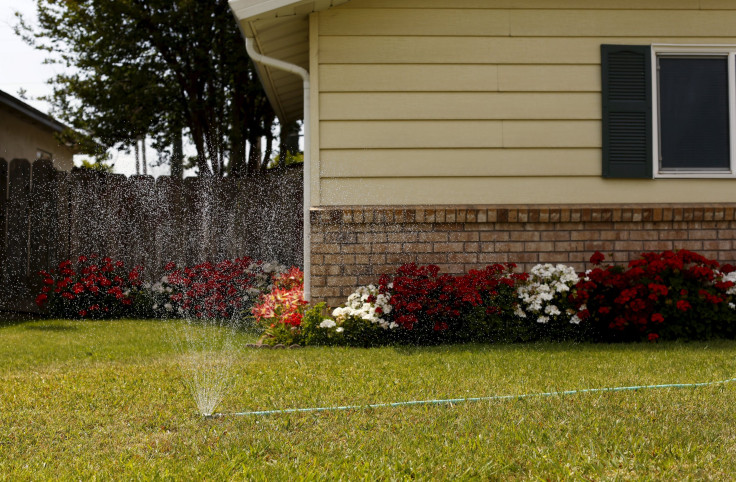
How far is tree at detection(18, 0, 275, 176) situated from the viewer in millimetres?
15008

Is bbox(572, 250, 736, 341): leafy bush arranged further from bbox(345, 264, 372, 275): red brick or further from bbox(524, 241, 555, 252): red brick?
bbox(345, 264, 372, 275): red brick

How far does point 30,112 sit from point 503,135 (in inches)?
429

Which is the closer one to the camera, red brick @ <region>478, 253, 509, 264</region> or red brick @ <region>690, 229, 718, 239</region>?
red brick @ <region>478, 253, 509, 264</region>

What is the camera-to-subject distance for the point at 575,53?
272 inches

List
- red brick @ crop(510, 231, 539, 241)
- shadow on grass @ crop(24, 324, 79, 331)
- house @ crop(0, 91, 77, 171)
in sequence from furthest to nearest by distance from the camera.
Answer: house @ crop(0, 91, 77, 171), shadow on grass @ crop(24, 324, 79, 331), red brick @ crop(510, 231, 539, 241)

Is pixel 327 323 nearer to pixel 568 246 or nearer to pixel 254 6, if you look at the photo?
pixel 568 246

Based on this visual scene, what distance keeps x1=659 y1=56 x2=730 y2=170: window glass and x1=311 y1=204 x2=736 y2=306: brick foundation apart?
0.49 meters

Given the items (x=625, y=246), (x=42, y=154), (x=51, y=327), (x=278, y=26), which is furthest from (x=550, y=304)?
(x=42, y=154)

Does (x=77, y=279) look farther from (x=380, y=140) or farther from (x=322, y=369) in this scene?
(x=322, y=369)

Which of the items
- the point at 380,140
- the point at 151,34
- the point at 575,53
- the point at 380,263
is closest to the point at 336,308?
the point at 380,263

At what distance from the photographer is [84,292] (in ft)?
29.7

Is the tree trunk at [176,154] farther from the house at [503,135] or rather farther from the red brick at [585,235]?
the red brick at [585,235]

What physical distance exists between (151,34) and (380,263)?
1054cm

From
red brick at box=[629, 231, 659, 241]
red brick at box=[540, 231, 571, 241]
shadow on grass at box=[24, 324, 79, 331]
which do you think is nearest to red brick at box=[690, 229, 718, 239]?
red brick at box=[629, 231, 659, 241]
